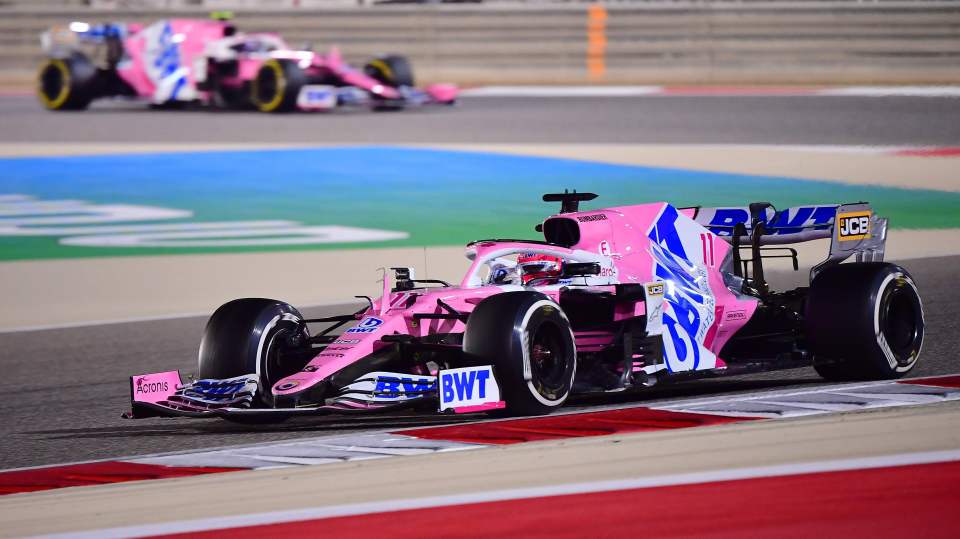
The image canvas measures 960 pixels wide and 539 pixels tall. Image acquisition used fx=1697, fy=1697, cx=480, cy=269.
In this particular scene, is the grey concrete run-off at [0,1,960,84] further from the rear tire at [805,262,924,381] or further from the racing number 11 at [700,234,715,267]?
the rear tire at [805,262,924,381]

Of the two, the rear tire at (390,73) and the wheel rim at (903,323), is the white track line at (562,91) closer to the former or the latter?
the rear tire at (390,73)

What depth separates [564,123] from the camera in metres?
23.6

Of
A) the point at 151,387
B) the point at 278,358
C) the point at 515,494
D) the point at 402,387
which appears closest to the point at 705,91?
the point at 278,358

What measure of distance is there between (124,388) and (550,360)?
2.84 meters

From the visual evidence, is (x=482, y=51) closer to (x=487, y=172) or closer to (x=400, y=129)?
(x=400, y=129)

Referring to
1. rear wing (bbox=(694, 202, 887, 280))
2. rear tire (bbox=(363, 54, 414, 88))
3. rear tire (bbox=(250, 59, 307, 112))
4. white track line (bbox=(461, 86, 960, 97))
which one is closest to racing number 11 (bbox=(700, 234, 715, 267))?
rear wing (bbox=(694, 202, 887, 280))

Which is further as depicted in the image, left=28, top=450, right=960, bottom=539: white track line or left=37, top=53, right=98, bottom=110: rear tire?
left=37, top=53, right=98, bottom=110: rear tire

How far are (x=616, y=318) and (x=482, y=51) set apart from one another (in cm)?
2259

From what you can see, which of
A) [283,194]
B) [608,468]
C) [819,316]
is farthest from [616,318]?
A: [283,194]

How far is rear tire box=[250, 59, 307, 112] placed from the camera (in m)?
25.4

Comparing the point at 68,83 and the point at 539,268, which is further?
the point at 68,83

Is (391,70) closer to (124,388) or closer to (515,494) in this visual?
(124,388)

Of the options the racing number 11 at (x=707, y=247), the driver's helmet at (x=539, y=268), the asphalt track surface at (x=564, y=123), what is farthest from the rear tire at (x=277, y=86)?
the driver's helmet at (x=539, y=268)

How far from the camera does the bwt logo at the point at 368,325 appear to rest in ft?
26.0
